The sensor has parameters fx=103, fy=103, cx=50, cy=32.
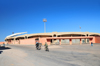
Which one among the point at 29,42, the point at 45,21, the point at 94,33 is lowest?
the point at 29,42

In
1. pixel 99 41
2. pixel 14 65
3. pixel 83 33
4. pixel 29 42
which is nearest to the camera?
pixel 14 65

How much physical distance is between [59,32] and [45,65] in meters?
55.3

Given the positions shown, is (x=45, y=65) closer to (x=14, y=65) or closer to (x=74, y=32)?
(x=14, y=65)

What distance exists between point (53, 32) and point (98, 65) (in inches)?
2130

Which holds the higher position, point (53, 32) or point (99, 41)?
point (53, 32)

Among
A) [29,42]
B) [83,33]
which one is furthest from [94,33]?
[29,42]

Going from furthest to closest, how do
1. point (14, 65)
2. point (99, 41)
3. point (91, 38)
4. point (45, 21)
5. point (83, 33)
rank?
1. point (45, 21)
2. point (83, 33)
3. point (99, 41)
4. point (91, 38)
5. point (14, 65)

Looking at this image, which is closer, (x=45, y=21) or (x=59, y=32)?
(x=59, y=32)

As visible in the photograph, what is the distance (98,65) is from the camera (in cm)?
717

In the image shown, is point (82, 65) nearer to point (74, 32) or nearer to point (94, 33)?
point (74, 32)

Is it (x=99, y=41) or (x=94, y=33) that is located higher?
(x=94, y=33)

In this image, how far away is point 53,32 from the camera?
61.2m

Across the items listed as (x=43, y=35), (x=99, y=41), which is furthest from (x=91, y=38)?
(x=43, y=35)

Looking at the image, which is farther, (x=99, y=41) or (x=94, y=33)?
(x=94, y=33)
